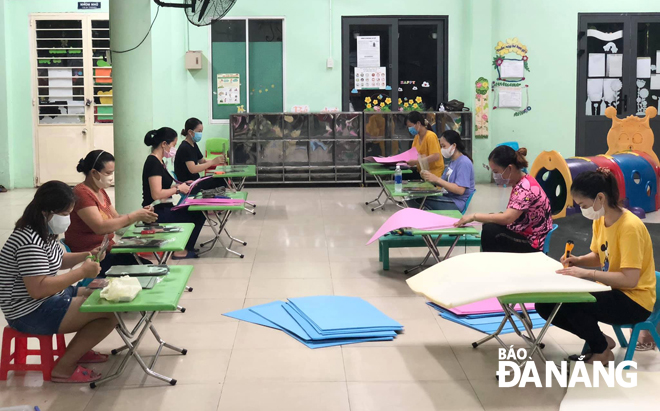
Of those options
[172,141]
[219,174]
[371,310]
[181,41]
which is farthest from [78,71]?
[371,310]

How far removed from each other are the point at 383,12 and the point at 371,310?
8876 millimetres

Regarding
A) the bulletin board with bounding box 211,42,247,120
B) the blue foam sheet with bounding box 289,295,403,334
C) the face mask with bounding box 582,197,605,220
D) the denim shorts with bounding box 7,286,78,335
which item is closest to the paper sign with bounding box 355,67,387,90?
the bulletin board with bounding box 211,42,247,120

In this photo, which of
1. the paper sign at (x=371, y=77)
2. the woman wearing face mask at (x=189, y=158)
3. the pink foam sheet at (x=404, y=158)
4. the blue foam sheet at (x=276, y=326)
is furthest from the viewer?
the paper sign at (x=371, y=77)

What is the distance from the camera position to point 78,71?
1241cm

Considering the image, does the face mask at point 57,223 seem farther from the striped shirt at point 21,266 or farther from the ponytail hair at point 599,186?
the ponytail hair at point 599,186

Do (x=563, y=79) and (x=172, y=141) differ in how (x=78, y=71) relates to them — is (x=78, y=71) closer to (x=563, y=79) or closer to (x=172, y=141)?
(x=172, y=141)

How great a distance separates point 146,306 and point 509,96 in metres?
10.5

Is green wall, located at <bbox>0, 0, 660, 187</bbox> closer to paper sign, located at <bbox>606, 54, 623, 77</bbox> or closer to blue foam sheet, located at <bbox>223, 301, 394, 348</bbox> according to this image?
paper sign, located at <bbox>606, 54, 623, 77</bbox>

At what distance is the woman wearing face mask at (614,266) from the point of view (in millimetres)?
3977

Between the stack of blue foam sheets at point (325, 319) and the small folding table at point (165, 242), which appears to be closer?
the stack of blue foam sheets at point (325, 319)

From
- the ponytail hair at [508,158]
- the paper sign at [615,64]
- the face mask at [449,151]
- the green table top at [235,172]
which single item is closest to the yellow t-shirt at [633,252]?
the ponytail hair at [508,158]

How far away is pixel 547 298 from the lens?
12.5ft

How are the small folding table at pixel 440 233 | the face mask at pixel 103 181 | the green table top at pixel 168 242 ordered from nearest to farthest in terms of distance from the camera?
the green table top at pixel 168 242 → the face mask at pixel 103 181 → the small folding table at pixel 440 233

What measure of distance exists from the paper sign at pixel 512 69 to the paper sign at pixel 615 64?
1.60 metres
